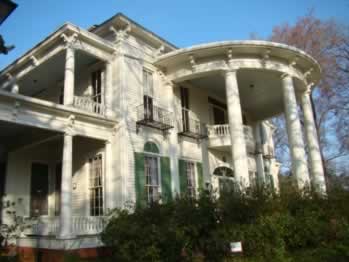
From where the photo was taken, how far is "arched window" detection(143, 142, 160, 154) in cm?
1210

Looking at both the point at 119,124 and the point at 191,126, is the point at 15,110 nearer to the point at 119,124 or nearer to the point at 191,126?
the point at 119,124

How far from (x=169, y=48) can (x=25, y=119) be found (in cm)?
774

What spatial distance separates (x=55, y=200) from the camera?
12.7 m

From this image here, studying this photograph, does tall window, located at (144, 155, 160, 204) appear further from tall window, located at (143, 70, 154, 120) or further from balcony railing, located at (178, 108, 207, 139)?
balcony railing, located at (178, 108, 207, 139)

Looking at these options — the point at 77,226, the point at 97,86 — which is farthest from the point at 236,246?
the point at 97,86

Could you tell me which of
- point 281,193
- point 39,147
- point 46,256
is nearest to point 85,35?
point 39,147

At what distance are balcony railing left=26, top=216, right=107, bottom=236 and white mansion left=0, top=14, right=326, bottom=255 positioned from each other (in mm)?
34

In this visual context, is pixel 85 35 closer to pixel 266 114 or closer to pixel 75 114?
pixel 75 114

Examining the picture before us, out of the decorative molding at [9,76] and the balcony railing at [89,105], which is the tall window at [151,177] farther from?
the decorative molding at [9,76]

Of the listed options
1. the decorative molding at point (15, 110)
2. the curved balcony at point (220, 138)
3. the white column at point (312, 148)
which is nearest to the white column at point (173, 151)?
the curved balcony at point (220, 138)

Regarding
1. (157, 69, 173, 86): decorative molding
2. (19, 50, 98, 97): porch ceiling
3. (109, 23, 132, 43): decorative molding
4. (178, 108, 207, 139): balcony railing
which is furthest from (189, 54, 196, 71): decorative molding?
(19, 50, 98, 97): porch ceiling

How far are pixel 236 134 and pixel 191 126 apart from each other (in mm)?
2992

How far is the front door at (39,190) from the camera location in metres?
12.1

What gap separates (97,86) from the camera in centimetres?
1254
